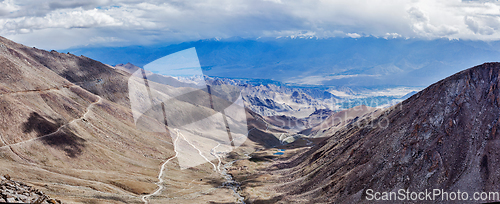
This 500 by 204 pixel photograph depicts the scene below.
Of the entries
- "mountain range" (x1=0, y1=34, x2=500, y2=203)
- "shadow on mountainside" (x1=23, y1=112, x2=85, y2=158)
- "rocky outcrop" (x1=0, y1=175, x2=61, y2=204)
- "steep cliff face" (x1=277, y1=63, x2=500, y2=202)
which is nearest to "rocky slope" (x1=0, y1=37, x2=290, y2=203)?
"shadow on mountainside" (x1=23, y1=112, x2=85, y2=158)

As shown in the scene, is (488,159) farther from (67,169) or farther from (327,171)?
(67,169)

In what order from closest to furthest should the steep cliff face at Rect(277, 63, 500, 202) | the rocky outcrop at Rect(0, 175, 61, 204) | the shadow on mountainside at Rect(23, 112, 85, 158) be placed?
the rocky outcrop at Rect(0, 175, 61, 204) < the steep cliff face at Rect(277, 63, 500, 202) < the shadow on mountainside at Rect(23, 112, 85, 158)

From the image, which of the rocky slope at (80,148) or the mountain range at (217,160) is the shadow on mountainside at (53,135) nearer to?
the rocky slope at (80,148)

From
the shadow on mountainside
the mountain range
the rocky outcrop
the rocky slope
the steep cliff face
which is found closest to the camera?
the rocky outcrop

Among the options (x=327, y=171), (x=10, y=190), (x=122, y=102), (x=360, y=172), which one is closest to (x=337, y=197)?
(x=360, y=172)

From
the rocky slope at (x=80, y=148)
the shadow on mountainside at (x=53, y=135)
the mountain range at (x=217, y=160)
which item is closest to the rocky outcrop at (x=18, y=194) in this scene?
the mountain range at (x=217, y=160)

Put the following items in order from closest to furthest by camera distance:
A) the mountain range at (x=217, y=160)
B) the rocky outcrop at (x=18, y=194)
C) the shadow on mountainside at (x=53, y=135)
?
the rocky outcrop at (x=18, y=194)
the mountain range at (x=217, y=160)
the shadow on mountainside at (x=53, y=135)

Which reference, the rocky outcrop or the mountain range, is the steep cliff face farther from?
the rocky outcrop
